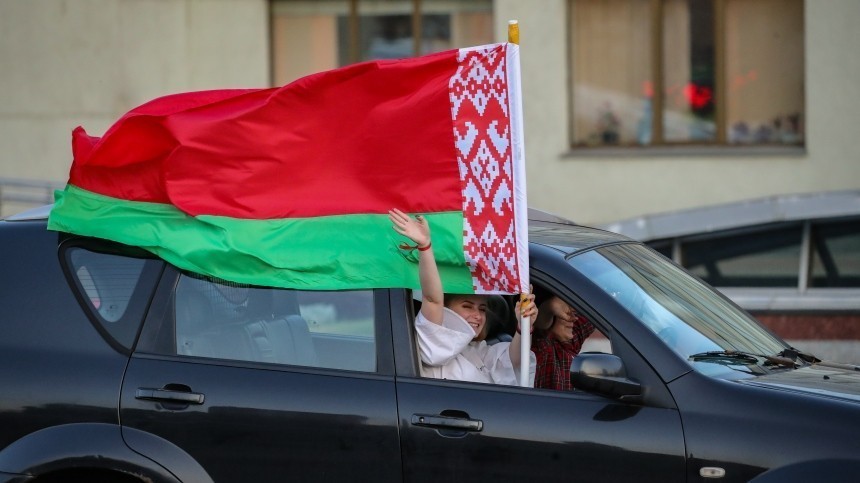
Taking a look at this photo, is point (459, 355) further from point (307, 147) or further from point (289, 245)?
point (307, 147)

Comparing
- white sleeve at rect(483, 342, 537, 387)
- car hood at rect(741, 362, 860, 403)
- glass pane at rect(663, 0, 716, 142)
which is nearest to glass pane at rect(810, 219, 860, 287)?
glass pane at rect(663, 0, 716, 142)

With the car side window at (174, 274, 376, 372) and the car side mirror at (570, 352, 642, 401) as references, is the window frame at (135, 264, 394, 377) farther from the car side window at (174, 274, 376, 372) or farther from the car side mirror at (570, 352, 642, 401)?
the car side mirror at (570, 352, 642, 401)

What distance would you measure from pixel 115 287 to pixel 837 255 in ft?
26.5

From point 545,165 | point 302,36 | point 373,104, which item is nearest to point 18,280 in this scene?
point 373,104

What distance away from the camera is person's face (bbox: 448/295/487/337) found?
472 centimetres

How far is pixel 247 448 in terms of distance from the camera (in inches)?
Answer: 171

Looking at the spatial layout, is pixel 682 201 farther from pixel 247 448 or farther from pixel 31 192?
pixel 247 448

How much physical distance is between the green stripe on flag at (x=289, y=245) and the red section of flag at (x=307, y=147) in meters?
0.05

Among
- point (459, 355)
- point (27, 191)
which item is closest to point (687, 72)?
point (27, 191)

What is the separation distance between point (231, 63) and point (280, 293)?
1025 cm

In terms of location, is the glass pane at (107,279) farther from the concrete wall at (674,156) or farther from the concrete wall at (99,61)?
the concrete wall at (99,61)

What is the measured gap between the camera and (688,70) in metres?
13.3

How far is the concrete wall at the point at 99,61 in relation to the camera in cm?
1442

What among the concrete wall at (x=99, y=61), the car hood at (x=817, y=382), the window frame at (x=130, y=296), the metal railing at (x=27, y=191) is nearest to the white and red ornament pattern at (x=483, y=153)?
the car hood at (x=817, y=382)
